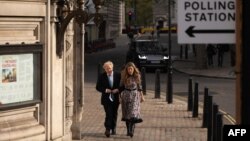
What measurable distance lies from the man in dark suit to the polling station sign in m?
8.24

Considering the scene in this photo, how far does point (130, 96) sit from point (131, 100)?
0.28 feet

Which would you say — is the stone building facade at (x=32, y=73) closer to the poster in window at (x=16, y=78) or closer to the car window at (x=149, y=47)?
the poster in window at (x=16, y=78)

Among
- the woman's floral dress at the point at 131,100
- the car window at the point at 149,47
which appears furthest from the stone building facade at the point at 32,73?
the car window at the point at 149,47

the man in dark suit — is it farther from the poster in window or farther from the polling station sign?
the polling station sign

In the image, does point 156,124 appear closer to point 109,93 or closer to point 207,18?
point 109,93

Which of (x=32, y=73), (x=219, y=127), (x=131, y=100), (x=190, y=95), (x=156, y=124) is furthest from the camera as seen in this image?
(x=190, y=95)

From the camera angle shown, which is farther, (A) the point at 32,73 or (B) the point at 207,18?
(A) the point at 32,73

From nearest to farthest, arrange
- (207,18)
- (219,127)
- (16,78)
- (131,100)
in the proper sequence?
(207,18) → (219,127) → (16,78) → (131,100)

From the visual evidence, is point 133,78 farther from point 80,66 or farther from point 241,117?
point 241,117

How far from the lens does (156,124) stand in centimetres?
1395

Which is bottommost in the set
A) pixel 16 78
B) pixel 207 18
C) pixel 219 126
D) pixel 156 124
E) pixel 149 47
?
pixel 156 124

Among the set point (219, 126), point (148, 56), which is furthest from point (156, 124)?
point (148, 56)

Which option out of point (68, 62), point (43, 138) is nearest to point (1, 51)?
point (43, 138)

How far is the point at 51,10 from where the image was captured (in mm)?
9477
